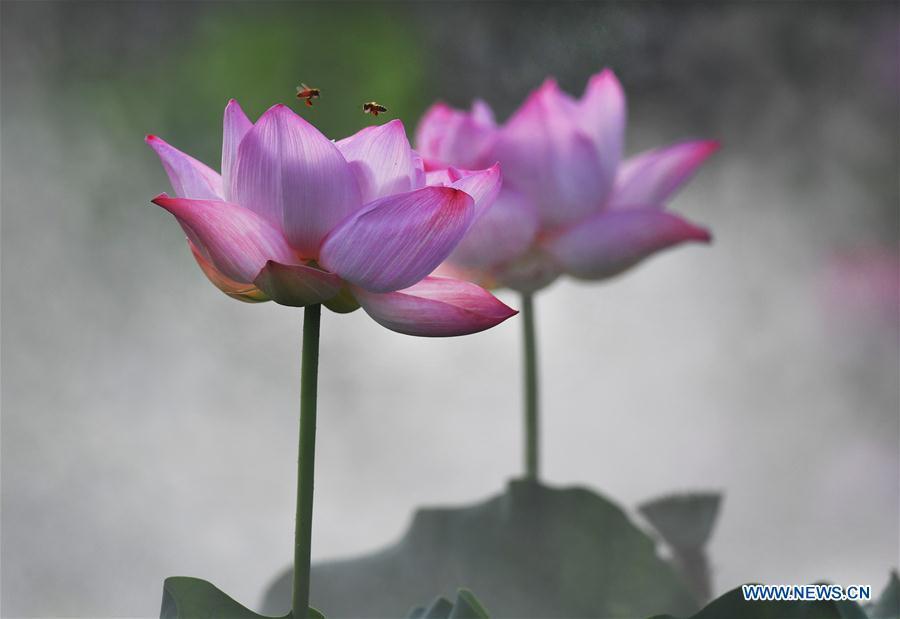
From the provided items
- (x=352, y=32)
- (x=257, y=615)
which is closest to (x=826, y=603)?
(x=257, y=615)

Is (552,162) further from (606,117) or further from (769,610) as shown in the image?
(769,610)

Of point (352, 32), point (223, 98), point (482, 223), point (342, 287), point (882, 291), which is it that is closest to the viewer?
point (342, 287)

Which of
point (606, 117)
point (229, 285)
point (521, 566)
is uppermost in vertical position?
point (606, 117)

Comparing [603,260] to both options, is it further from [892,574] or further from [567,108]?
[892,574]

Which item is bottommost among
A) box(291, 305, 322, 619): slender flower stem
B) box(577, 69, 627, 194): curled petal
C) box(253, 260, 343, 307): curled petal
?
box(291, 305, 322, 619): slender flower stem

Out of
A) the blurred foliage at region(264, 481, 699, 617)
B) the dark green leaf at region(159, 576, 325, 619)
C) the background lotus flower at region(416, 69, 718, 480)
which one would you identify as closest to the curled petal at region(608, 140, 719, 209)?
the background lotus flower at region(416, 69, 718, 480)

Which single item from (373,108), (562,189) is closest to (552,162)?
(562,189)

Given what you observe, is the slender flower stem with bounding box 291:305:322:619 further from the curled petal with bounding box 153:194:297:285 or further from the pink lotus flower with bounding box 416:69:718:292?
the pink lotus flower with bounding box 416:69:718:292
